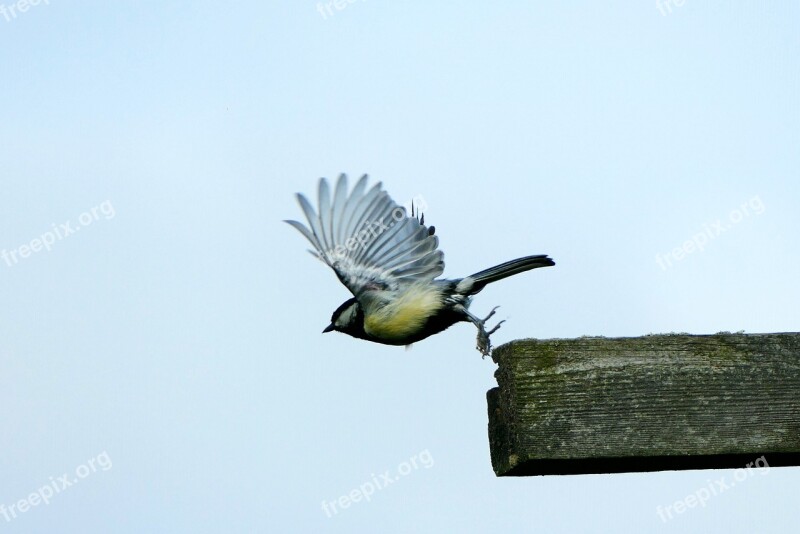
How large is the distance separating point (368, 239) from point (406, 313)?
0.40 meters

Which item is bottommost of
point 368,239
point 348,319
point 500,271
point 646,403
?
point 646,403

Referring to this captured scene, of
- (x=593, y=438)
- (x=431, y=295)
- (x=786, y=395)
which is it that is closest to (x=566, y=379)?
(x=593, y=438)

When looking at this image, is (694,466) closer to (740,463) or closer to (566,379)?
(740,463)

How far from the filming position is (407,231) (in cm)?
457

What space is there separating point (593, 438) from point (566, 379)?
107 mm

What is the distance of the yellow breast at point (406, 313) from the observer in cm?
450

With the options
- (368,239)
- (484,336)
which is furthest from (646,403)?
(368,239)

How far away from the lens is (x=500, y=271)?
438cm

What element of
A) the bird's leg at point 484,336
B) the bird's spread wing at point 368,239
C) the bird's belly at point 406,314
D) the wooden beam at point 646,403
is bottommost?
the wooden beam at point 646,403

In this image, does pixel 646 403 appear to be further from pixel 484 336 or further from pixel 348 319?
pixel 348 319

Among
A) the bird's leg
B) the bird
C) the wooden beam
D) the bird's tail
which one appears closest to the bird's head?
the bird

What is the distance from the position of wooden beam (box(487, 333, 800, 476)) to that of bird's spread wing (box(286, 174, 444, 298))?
2.75m

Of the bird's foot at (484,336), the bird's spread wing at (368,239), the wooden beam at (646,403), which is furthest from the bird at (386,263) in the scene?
the wooden beam at (646,403)

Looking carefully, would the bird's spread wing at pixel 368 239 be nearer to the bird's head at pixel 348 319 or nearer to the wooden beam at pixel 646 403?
the bird's head at pixel 348 319
